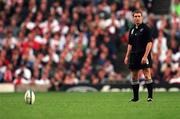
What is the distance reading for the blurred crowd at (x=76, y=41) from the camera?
993 inches

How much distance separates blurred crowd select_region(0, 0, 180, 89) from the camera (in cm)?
2522

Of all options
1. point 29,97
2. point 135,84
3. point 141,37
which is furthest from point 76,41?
point 29,97

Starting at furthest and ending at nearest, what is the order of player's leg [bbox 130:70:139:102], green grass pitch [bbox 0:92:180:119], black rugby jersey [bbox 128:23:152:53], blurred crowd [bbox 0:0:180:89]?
blurred crowd [bbox 0:0:180:89] < player's leg [bbox 130:70:139:102] < black rugby jersey [bbox 128:23:152:53] < green grass pitch [bbox 0:92:180:119]

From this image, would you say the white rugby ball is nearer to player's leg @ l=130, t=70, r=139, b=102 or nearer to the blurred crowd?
player's leg @ l=130, t=70, r=139, b=102

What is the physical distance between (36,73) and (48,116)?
12.3 metres

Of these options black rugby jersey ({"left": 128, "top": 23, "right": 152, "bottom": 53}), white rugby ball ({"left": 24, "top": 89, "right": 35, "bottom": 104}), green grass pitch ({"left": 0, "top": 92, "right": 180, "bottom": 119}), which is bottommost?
green grass pitch ({"left": 0, "top": 92, "right": 180, "bottom": 119})

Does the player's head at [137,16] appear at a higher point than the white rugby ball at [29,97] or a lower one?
higher

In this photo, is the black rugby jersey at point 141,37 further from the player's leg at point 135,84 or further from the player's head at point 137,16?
the player's leg at point 135,84

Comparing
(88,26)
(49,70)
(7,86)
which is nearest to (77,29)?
(88,26)

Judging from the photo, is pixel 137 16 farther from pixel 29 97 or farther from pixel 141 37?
pixel 29 97

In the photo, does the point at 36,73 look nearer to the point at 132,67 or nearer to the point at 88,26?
the point at 88,26

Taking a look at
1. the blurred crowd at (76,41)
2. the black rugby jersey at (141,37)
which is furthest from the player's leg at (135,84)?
the blurred crowd at (76,41)

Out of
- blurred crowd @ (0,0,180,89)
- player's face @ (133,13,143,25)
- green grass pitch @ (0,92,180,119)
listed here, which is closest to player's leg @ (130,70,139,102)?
green grass pitch @ (0,92,180,119)

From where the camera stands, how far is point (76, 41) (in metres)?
26.4
